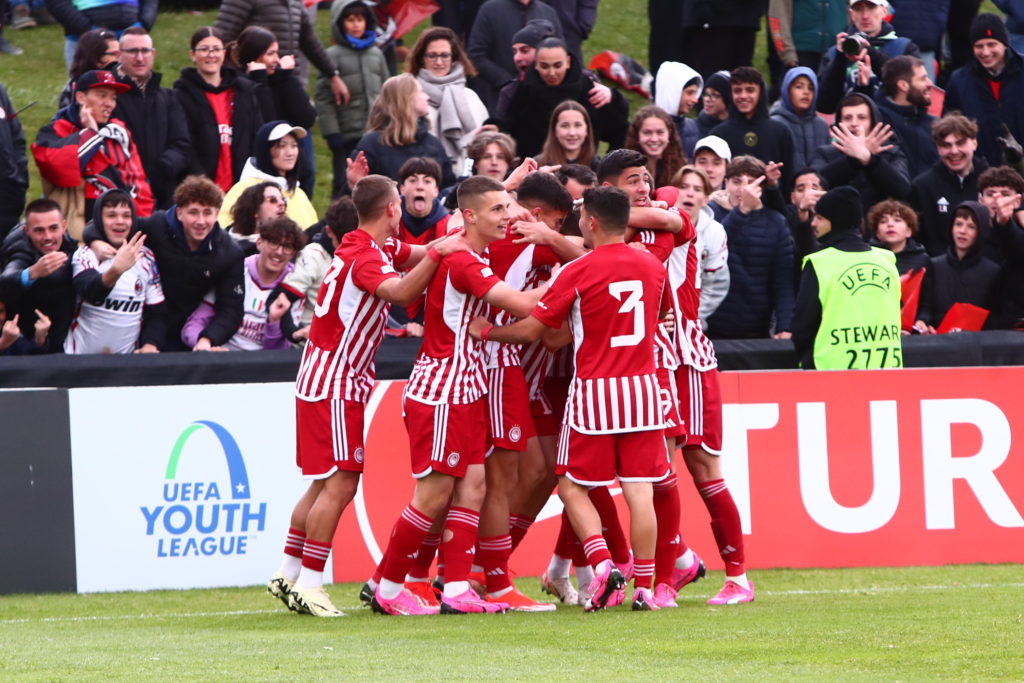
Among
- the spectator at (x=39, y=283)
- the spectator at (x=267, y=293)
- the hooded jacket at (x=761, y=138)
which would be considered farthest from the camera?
the hooded jacket at (x=761, y=138)

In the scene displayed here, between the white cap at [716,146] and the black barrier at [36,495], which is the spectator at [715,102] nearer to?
the white cap at [716,146]

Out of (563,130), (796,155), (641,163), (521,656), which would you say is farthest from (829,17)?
(521,656)

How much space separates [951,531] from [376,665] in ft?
18.6

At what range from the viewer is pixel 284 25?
14641mm

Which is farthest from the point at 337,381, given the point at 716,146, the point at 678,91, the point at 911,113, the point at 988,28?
the point at 988,28

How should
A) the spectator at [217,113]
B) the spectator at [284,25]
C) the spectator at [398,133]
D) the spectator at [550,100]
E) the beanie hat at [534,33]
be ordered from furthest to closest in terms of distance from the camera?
the spectator at [284,25]
the beanie hat at [534,33]
the spectator at [550,100]
the spectator at [217,113]
the spectator at [398,133]

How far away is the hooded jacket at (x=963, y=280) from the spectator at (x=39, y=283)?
6054mm

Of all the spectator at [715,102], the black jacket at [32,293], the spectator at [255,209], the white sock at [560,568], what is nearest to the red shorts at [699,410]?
the white sock at [560,568]

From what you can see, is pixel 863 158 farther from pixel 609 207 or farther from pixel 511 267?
pixel 609 207

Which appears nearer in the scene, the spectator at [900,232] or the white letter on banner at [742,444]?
the white letter on banner at [742,444]

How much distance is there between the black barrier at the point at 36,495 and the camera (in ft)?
33.3

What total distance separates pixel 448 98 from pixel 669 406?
576 centimetres

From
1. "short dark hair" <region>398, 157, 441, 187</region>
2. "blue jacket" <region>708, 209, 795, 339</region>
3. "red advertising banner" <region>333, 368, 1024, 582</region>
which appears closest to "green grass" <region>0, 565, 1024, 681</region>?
"red advertising banner" <region>333, 368, 1024, 582</region>

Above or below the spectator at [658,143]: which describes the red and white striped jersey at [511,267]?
below
